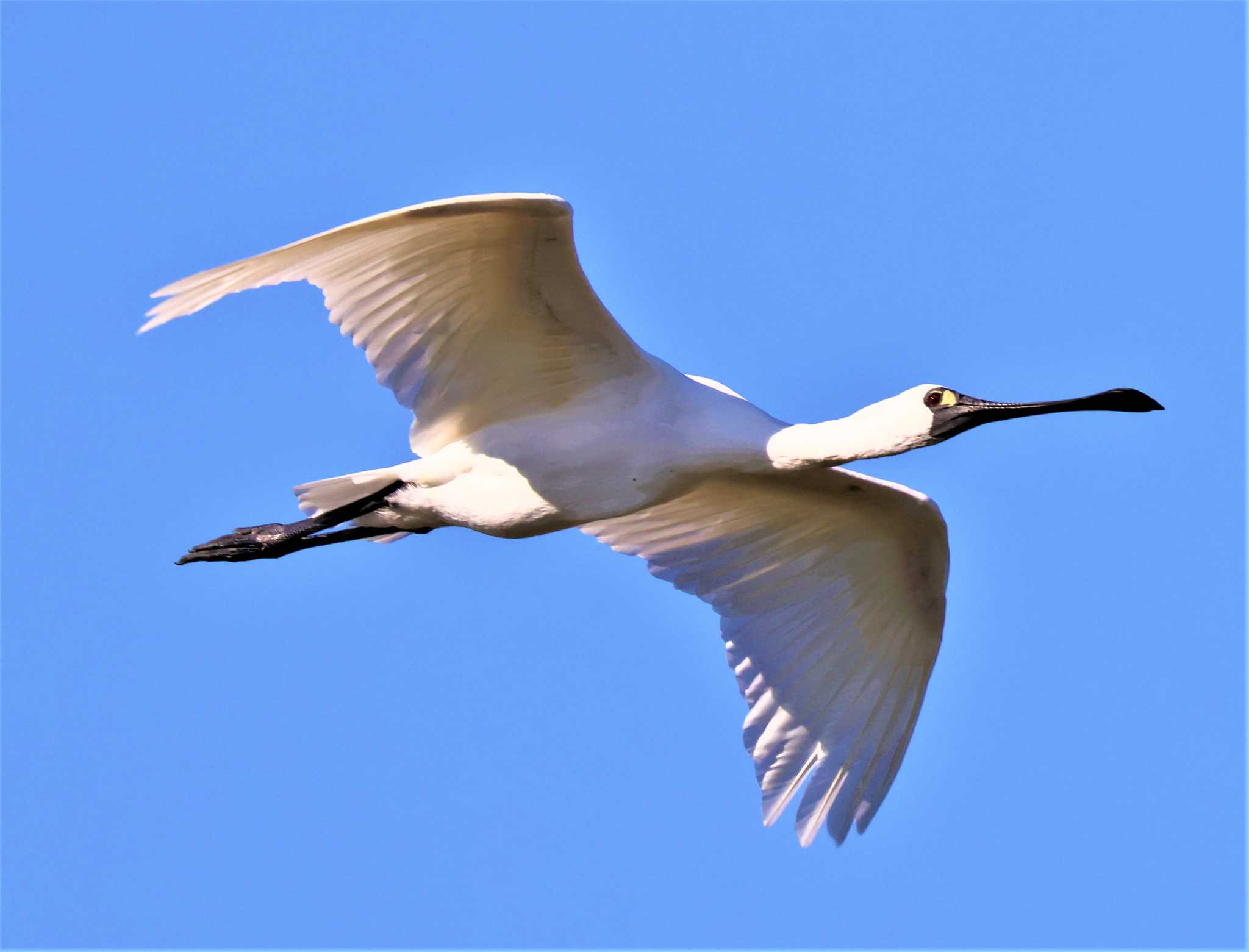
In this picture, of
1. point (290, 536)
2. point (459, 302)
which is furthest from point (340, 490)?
point (459, 302)

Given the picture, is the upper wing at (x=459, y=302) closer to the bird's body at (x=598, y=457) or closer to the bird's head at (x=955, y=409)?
the bird's body at (x=598, y=457)

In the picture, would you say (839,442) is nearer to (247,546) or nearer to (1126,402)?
(1126,402)

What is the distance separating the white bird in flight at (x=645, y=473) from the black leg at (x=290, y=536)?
2cm

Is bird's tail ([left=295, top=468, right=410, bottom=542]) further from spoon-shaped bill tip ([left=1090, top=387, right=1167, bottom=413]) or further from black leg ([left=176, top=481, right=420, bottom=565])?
spoon-shaped bill tip ([left=1090, top=387, right=1167, bottom=413])

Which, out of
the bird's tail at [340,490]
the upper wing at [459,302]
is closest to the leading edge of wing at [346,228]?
the upper wing at [459,302]

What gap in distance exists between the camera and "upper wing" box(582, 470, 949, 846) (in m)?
16.2

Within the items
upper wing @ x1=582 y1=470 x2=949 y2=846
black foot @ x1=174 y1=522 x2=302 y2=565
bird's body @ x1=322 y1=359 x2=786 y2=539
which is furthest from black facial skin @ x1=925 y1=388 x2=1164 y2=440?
black foot @ x1=174 y1=522 x2=302 y2=565

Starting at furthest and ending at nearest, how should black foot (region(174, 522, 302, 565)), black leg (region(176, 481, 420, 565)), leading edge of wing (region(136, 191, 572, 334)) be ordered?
black foot (region(174, 522, 302, 565))
black leg (region(176, 481, 420, 565))
leading edge of wing (region(136, 191, 572, 334))

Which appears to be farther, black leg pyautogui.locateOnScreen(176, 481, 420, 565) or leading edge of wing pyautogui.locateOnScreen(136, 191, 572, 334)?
black leg pyautogui.locateOnScreen(176, 481, 420, 565)

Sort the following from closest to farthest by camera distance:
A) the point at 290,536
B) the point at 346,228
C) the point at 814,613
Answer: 1. the point at 346,228
2. the point at 290,536
3. the point at 814,613

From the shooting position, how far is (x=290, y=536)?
1579 centimetres

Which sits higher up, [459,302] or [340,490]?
[459,302]

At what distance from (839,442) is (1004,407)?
3.41 ft

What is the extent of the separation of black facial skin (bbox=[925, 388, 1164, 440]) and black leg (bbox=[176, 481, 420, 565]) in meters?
3.45
